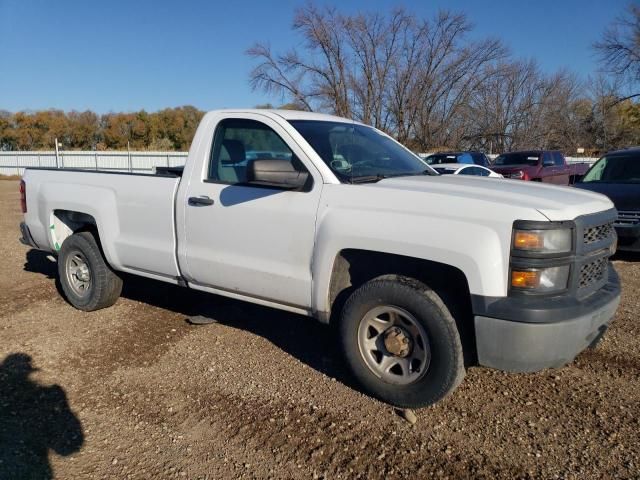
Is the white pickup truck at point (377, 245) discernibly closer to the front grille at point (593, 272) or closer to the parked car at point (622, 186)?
the front grille at point (593, 272)

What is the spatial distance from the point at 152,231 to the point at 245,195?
1.16 meters

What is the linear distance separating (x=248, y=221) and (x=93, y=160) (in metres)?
31.6

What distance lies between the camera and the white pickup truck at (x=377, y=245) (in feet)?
9.93

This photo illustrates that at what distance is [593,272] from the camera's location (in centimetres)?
340

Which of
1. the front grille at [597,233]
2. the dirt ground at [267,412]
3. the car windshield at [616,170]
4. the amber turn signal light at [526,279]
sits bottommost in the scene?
the dirt ground at [267,412]

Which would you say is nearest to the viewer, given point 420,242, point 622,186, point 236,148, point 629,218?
point 420,242

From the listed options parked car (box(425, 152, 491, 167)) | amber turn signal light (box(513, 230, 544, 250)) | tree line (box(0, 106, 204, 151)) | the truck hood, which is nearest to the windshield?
parked car (box(425, 152, 491, 167))

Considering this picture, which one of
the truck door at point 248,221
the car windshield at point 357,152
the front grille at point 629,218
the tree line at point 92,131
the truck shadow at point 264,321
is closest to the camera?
the truck door at point 248,221

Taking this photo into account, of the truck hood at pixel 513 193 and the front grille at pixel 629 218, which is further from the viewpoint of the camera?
the front grille at pixel 629 218

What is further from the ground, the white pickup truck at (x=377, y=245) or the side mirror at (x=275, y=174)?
the side mirror at (x=275, y=174)

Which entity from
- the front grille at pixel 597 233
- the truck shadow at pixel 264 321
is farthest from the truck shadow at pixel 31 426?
the front grille at pixel 597 233

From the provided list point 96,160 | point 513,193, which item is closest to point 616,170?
point 513,193

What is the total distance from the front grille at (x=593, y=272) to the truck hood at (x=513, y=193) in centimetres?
33

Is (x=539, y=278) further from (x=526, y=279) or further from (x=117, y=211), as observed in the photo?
(x=117, y=211)
